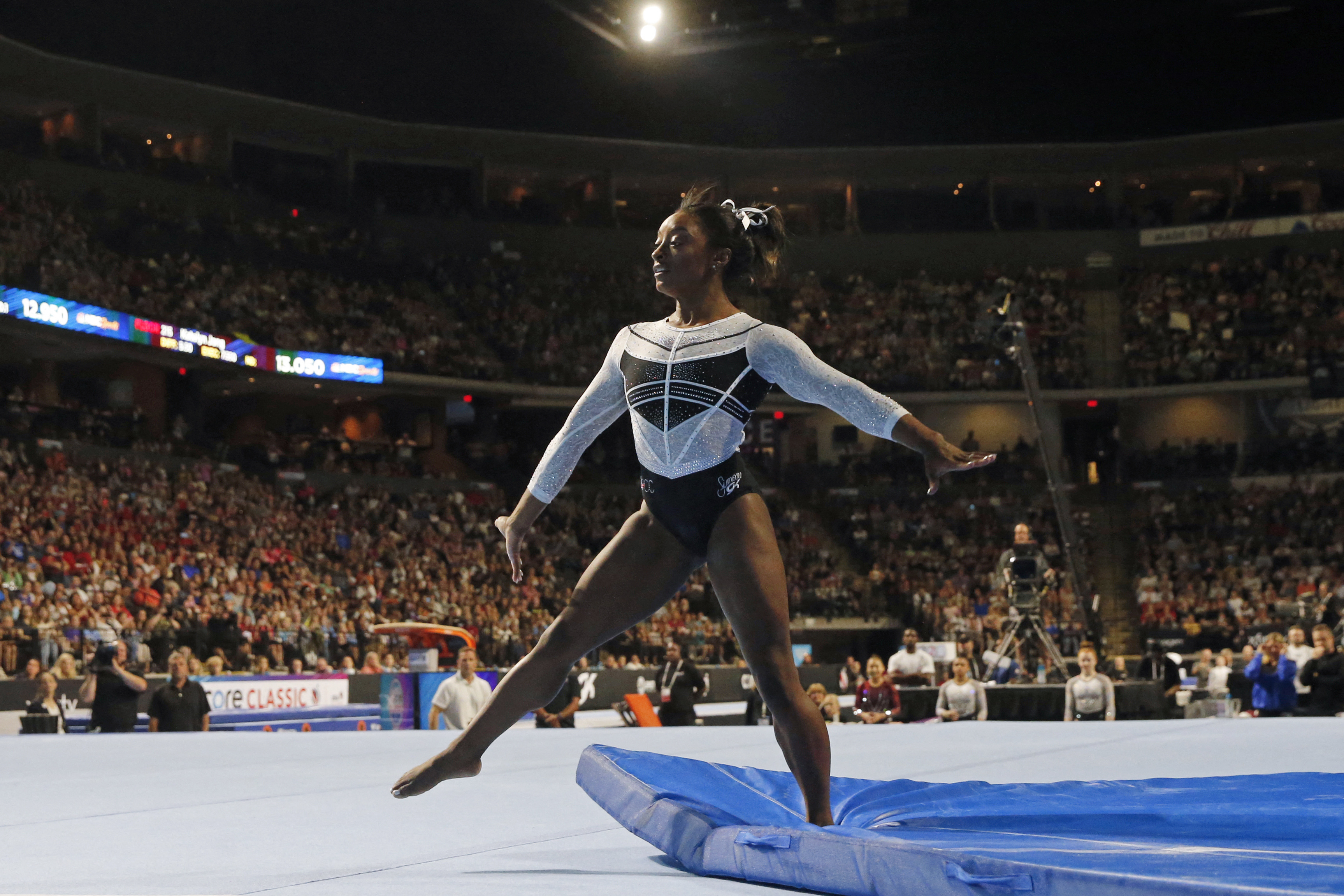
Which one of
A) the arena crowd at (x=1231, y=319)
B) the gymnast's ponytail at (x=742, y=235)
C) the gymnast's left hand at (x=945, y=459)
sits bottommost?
the gymnast's left hand at (x=945, y=459)

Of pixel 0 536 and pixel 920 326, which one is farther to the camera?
pixel 920 326

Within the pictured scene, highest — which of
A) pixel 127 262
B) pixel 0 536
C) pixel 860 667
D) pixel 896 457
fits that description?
pixel 127 262

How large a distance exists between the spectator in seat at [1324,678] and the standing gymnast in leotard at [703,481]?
33.0 feet

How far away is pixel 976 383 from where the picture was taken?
108 ft

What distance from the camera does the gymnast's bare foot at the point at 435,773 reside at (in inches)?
143

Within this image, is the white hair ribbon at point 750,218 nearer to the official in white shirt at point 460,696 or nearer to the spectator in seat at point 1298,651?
the official in white shirt at point 460,696

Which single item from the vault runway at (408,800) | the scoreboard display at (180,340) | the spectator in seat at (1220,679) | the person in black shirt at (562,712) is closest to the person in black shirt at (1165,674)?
the spectator in seat at (1220,679)

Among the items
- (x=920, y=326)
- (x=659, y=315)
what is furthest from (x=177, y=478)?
(x=920, y=326)

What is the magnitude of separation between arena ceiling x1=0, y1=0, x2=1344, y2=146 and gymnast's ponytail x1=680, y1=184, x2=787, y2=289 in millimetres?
19546

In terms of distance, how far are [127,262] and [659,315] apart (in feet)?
42.1

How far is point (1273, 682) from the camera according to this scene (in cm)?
1263

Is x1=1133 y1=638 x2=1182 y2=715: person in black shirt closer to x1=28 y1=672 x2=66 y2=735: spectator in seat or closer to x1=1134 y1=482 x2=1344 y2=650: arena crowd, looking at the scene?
x1=1134 y1=482 x2=1344 y2=650: arena crowd

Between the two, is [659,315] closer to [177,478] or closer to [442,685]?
[177,478]

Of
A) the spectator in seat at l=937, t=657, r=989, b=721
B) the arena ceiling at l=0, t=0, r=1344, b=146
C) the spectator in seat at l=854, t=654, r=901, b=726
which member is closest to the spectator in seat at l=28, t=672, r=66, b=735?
the spectator in seat at l=854, t=654, r=901, b=726
